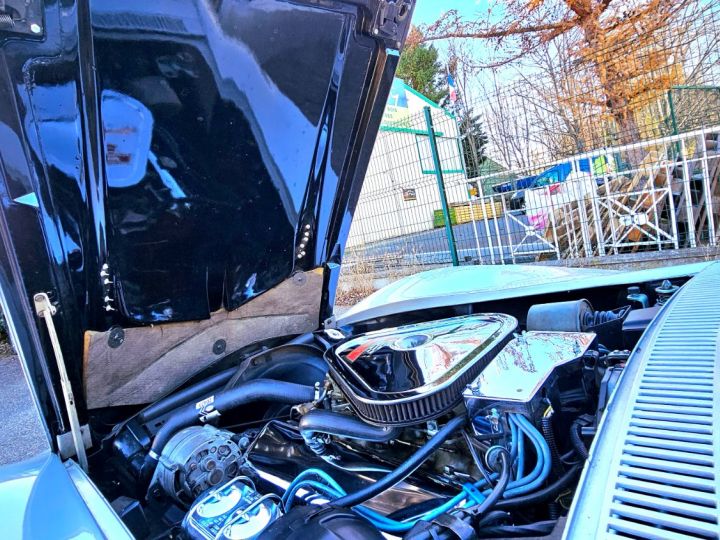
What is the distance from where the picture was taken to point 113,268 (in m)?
1.48

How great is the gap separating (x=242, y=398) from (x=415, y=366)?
656 mm

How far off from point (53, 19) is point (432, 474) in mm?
1529

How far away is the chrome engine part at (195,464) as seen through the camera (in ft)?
4.52

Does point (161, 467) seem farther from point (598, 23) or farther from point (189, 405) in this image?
point (598, 23)

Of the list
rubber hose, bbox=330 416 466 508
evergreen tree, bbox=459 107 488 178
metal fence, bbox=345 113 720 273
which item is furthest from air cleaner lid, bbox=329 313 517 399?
evergreen tree, bbox=459 107 488 178

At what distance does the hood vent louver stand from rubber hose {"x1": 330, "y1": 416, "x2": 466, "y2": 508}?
385 mm

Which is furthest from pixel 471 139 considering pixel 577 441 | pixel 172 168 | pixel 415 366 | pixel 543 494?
pixel 543 494

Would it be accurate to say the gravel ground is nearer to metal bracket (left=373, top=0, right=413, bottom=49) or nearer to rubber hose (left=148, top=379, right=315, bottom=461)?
rubber hose (left=148, top=379, right=315, bottom=461)

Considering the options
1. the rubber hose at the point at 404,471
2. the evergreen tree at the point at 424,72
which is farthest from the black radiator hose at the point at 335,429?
the evergreen tree at the point at 424,72

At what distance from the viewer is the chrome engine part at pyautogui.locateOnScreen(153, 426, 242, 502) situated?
4.52ft

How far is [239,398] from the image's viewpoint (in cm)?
162

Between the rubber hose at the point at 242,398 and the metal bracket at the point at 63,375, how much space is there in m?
0.22

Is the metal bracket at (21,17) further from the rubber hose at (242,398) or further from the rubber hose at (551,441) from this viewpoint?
the rubber hose at (551,441)

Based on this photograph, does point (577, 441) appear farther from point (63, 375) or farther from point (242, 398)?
point (63, 375)
